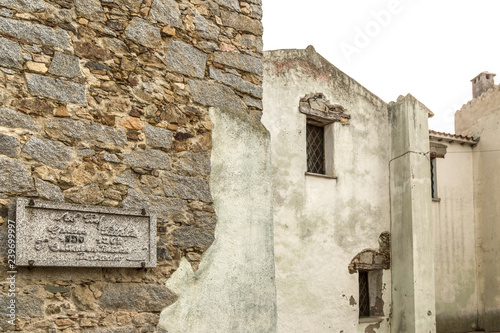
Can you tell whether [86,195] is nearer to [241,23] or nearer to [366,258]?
[241,23]

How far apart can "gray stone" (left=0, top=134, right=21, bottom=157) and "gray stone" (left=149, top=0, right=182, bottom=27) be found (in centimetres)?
130

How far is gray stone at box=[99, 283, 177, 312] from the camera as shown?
3.17m

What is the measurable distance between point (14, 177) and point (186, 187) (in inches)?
44.7

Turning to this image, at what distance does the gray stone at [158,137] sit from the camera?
3463mm

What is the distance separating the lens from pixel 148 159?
344 cm

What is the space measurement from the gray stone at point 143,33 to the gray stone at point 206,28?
352 millimetres

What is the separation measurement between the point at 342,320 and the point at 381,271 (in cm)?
128

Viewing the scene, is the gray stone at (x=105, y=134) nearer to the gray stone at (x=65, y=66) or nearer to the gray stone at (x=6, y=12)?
the gray stone at (x=65, y=66)

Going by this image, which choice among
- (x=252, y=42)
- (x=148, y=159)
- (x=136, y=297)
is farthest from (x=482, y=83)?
(x=136, y=297)

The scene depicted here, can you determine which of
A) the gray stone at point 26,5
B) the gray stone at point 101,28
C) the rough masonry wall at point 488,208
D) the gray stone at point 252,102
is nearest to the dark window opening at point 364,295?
the rough masonry wall at point 488,208

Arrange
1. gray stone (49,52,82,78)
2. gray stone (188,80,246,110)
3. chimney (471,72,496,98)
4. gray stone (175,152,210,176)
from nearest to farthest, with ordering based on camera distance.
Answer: gray stone (49,52,82,78)
gray stone (175,152,210,176)
gray stone (188,80,246,110)
chimney (471,72,496,98)

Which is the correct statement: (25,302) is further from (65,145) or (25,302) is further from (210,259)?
(210,259)

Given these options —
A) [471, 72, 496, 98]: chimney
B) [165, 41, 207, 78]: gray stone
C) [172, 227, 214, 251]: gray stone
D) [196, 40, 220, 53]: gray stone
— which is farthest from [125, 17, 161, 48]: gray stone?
[471, 72, 496, 98]: chimney

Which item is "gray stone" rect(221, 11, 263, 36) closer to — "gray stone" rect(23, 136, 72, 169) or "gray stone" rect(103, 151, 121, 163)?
"gray stone" rect(103, 151, 121, 163)
